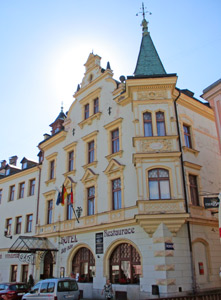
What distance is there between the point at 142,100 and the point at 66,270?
1359 cm

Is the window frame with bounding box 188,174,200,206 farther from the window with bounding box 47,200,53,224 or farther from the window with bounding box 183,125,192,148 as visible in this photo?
the window with bounding box 47,200,53,224

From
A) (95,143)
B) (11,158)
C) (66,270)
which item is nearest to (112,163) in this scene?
(95,143)

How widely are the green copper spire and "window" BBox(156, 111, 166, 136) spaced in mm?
3059

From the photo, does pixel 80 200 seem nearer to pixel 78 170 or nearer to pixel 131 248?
pixel 78 170

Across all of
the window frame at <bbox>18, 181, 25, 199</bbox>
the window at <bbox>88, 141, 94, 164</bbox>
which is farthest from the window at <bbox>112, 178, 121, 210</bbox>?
the window frame at <bbox>18, 181, 25, 199</bbox>

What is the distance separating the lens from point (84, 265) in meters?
21.8

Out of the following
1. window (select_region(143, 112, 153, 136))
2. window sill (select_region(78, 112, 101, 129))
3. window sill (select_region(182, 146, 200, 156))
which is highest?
window sill (select_region(78, 112, 101, 129))

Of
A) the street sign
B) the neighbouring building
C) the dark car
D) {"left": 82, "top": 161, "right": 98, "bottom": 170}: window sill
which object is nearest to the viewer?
the neighbouring building

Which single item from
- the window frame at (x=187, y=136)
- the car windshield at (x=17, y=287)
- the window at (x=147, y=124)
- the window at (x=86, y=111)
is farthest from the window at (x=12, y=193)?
the window frame at (x=187, y=136)

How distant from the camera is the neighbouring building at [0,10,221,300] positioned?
1725cm

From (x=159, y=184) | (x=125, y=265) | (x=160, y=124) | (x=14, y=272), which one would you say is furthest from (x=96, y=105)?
(x=14, y=272)

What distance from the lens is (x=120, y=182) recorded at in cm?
2055

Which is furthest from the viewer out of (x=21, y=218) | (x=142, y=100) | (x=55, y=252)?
(x=21, y=218)

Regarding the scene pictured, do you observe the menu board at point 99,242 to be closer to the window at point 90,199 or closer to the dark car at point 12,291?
the window at point 90,199
